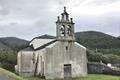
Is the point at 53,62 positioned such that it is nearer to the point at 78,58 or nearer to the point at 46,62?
the point at 46,62

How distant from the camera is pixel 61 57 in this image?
4078 centimetres

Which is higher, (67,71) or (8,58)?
(8,58)

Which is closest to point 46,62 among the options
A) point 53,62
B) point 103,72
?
point 53,62

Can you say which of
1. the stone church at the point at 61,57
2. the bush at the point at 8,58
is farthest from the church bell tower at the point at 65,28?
the bush at the point at 8,58

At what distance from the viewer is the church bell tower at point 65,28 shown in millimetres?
41188

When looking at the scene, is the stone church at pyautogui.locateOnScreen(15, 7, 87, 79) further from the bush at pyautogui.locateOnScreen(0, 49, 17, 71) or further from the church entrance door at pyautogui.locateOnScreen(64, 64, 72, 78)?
the bush at pyautogui.locateOnScreen(0, 49, 17, 71)

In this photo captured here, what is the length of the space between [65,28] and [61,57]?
3940mm

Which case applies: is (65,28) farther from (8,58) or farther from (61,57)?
(8,58)

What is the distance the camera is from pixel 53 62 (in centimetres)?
4034

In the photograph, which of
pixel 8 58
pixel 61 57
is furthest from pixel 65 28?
pixel 8 58

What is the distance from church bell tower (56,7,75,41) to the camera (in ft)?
135

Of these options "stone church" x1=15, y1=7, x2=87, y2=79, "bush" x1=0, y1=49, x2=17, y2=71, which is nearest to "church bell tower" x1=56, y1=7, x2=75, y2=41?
"stone church" x1=15, y1=7, x2=87, y2=79

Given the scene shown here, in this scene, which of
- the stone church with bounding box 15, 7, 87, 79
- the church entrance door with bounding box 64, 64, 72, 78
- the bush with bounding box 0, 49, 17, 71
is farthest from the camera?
the bush with bounding box 0, 49, 17, 71

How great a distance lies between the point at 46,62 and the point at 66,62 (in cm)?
285
